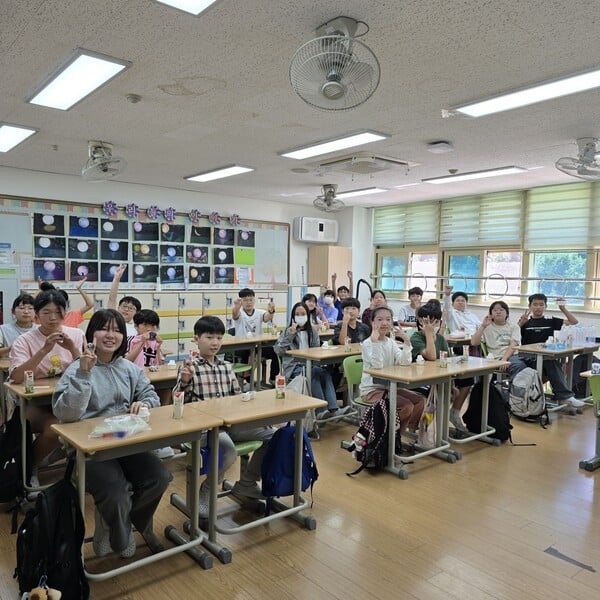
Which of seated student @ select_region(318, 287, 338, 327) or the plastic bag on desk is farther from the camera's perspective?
seated student @ select_region(318, 287, 338, 327)

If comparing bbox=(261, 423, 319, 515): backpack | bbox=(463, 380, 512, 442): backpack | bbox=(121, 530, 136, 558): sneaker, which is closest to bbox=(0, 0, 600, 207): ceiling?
bbox=(261, 423, 319, 515): backpack

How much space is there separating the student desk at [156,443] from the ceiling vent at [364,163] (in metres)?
3.65

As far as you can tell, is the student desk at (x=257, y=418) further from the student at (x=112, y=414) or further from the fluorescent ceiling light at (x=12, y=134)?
the fluorescent ceiling light at (x=12, y=134)

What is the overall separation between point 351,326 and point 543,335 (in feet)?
8.26

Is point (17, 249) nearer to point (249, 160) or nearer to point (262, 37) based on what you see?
point (249, 160)

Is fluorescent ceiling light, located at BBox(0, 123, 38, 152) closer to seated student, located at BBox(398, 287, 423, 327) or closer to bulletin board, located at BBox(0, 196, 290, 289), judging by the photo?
bulletin board, located at BBox(0, 196, 290, 289)

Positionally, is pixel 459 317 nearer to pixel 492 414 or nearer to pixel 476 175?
pixel 476 175

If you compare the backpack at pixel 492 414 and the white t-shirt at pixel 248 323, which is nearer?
the backpack at pixel 492 414

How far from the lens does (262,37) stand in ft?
9.11

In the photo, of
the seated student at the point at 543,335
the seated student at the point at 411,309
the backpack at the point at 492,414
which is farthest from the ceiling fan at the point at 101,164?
the seated student at the point at 543,335

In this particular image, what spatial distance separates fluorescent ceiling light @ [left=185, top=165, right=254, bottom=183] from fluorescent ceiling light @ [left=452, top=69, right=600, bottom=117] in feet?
10.3

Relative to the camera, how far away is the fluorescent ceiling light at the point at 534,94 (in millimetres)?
3264

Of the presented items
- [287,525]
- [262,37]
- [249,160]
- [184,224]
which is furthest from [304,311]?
[184,224]

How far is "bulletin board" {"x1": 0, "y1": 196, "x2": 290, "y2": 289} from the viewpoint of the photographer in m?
6.71
